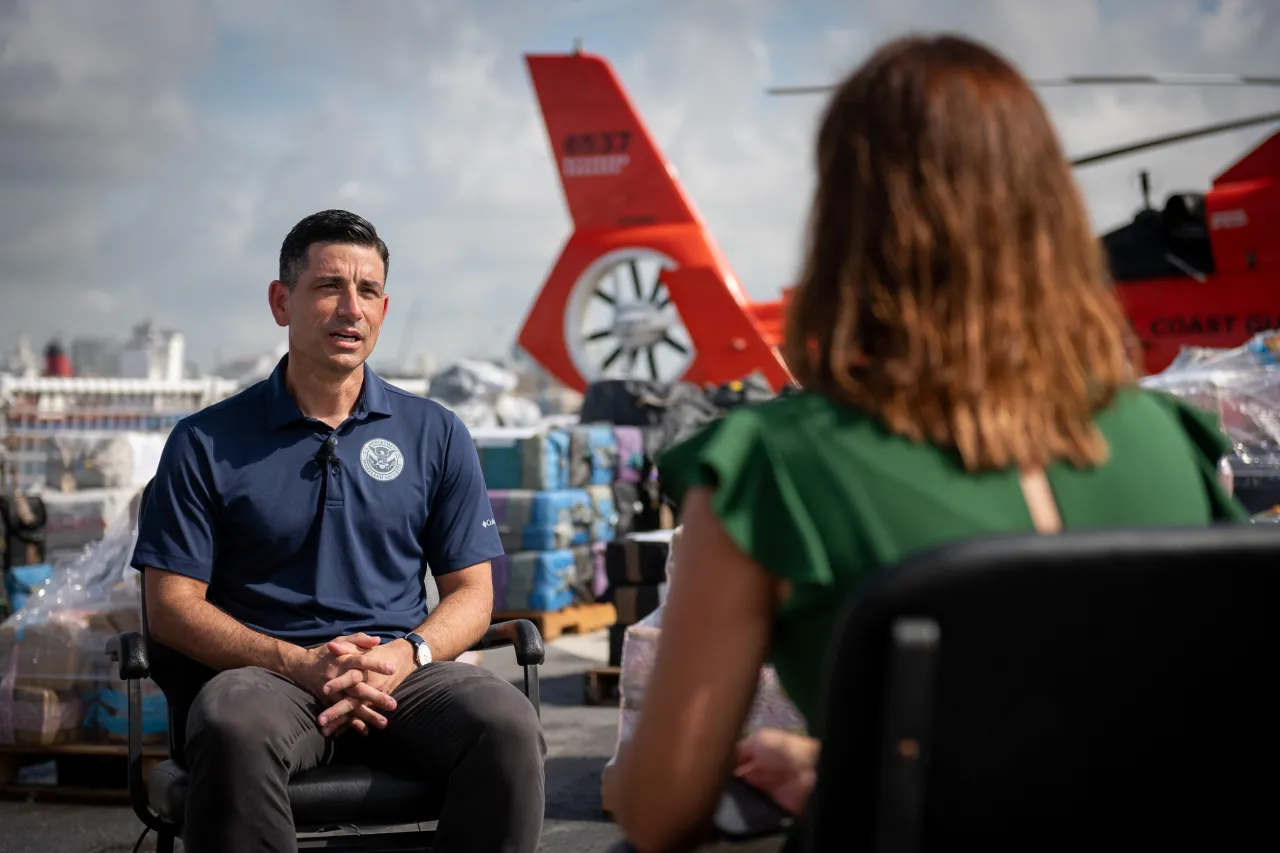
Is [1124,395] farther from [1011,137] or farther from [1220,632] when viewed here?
[1220,632]

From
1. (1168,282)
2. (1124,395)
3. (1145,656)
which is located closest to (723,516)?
(1145,656)

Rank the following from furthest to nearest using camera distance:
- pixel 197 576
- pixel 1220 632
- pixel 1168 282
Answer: pixel 1168 282
pixel 197 576
pixel 1220 632

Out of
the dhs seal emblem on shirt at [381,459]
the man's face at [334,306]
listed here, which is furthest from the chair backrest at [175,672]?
the man's face at [334,306]

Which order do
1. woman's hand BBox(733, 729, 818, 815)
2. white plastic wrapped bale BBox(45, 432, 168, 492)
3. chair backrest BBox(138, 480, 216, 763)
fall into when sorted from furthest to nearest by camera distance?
1. white plastic wrapped bale BBox(45, 432, 168, 492)
2. chair backrest BBox(138, 480, 216, 763)
3. woman's hand BBox(733, 729, 818, 815)

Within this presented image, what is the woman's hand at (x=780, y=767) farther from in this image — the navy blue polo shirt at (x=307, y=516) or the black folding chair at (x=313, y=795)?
the navy blue polo shirt at (x=307, y=516)

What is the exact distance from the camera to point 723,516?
42.3 inches

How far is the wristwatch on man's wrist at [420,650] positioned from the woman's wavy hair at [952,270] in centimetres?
174

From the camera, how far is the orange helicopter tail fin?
1462 centimetres

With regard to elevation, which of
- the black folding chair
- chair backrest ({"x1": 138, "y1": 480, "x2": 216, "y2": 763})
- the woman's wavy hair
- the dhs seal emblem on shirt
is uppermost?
the woman's wavy hair

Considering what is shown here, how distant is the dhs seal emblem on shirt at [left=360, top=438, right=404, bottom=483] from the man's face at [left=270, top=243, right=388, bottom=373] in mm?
206

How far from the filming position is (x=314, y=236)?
3.07 metres

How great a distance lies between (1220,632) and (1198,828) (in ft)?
0.53

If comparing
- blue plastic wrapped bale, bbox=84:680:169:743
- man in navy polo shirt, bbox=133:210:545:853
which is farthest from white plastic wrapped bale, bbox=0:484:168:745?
man in navy polo shirt, bbox=133:210:545:853

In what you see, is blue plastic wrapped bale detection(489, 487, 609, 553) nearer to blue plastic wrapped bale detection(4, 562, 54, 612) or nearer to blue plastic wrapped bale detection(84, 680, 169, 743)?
blue plastic wrapped bale detection(4, 562, 54, 612)
